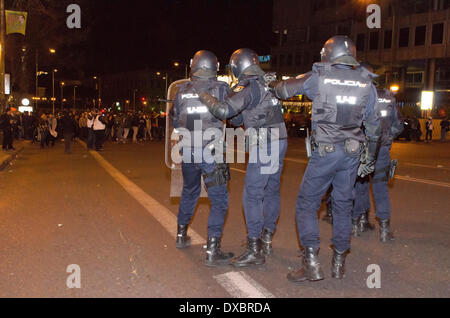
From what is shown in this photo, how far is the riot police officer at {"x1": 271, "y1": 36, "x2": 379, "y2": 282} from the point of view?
391cm

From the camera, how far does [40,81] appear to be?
87375 millimetres

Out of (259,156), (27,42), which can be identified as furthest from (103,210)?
(27,42)

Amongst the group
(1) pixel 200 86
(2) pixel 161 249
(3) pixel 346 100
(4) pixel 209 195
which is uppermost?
(1) pixel 200 86

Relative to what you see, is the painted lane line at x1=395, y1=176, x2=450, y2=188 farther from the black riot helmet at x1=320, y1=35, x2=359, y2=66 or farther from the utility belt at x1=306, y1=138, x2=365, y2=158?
the black riot helmet at x1=320, y1=35, x2=359, y2=66

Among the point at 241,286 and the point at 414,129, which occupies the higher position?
the point at 414,129

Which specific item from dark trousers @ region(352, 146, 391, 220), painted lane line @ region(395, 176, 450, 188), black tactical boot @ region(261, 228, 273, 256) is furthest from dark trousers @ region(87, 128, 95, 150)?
black tactical boot @ region(261, 228, 273, 256)

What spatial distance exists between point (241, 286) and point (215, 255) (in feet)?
2.20

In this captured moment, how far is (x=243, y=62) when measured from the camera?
4473 mm

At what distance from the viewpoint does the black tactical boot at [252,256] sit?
4.39 m

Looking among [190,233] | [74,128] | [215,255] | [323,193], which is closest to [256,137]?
[323,193]

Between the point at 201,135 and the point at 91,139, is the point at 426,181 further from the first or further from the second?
the point at 91,139

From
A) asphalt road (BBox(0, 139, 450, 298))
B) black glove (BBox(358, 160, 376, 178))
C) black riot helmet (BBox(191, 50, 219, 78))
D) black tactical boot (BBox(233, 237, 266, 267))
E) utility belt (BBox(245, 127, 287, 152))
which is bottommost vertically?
asphalt road (BBox(0, 139, 450, 298))
